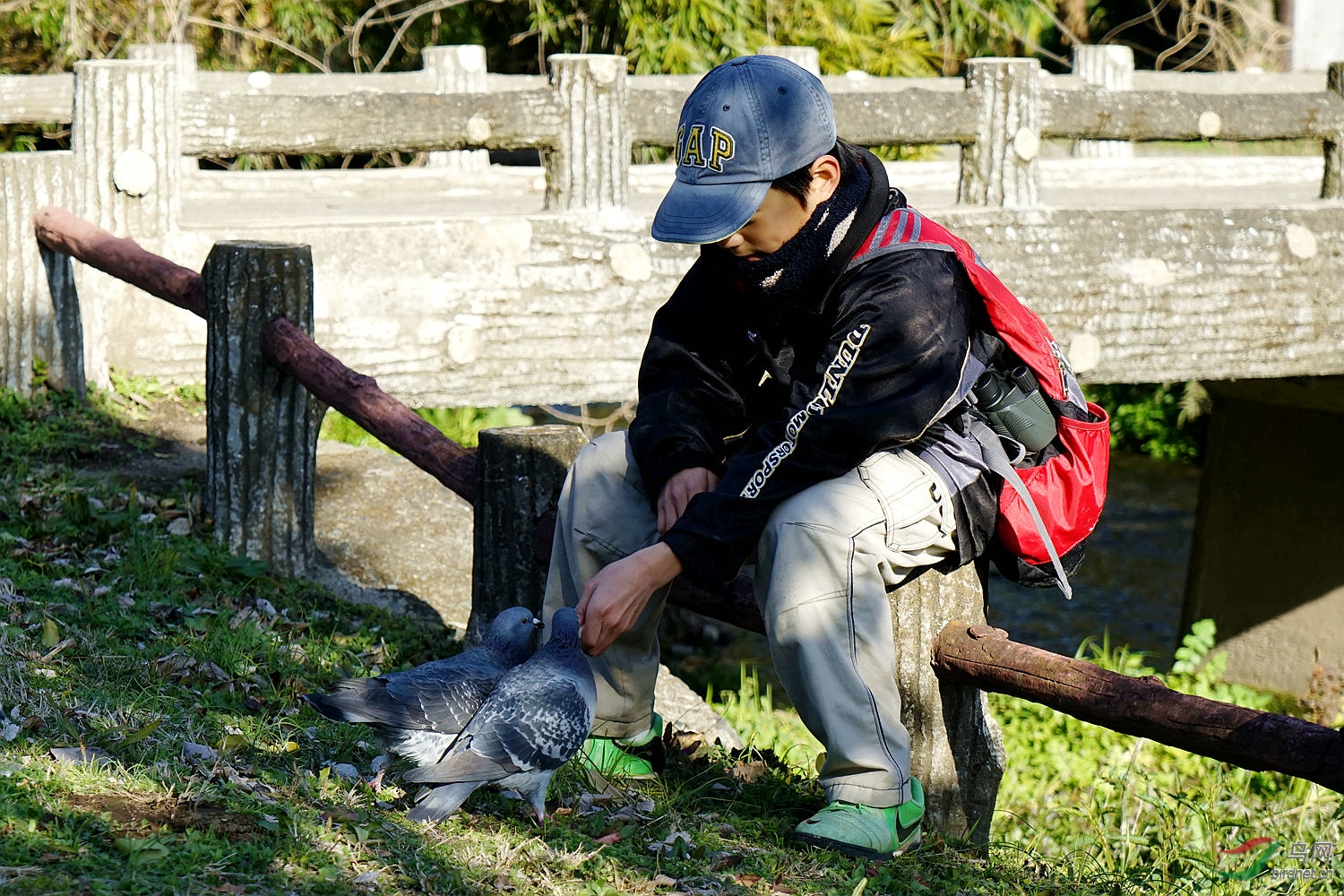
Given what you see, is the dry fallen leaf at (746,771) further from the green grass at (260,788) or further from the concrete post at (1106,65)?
the concrete post at (1106,65)

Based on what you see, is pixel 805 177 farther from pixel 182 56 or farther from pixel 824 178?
pixel 182 56

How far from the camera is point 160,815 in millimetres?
2629

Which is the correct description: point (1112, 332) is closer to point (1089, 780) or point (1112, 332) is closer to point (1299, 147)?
point (1089, 780)

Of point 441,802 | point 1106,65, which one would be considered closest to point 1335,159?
point 1106,65

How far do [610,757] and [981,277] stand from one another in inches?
53.0

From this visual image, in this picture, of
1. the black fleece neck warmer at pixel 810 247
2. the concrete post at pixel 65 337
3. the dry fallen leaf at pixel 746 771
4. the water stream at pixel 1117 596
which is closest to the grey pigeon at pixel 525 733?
the dry fallen leaf at pixel 746 771

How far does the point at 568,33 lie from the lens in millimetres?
12297

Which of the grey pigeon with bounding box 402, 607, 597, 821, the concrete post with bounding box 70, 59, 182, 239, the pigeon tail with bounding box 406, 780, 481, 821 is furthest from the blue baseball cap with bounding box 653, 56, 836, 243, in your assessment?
the concrete post with bounding box 70, 59, 182, 239

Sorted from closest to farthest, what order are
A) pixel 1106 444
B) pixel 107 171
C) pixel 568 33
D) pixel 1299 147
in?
pixel 1106 444, pixel 107 171, pixel 568 33, pixel 1299 147

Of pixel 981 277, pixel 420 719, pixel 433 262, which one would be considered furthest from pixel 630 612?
pixel 433 262

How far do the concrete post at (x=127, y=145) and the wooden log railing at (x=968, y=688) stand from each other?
2191mm

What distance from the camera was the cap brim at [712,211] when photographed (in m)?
2.75

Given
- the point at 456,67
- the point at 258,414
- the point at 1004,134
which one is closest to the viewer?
the point at 258,414

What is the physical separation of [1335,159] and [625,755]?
6160mm
